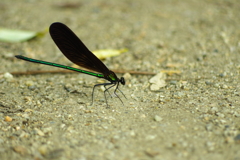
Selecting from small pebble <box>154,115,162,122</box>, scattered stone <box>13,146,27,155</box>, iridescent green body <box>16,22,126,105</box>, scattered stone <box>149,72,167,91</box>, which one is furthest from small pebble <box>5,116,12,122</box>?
scattered stone <box>149,72,167,91</box>

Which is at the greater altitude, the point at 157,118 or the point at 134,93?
the point at 134,93

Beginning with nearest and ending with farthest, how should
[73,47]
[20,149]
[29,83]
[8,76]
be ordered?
[20,149], [73,47], [29,83], [8,76]

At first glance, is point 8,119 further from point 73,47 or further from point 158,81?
point 158,81

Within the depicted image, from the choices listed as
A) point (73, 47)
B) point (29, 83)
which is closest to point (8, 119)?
point (29, 83)

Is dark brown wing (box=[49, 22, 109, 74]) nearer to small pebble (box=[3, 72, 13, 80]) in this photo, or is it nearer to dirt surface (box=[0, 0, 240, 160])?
dirt surface (box=[0, 0, 240, 160])

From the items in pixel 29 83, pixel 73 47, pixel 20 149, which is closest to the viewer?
pixel 20 149

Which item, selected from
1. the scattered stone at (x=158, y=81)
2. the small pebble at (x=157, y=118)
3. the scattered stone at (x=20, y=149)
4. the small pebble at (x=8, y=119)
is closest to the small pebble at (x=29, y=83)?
the small pebble at (x=8, y=119)

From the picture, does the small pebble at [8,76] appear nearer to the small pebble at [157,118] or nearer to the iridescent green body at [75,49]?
the iridescent green body at [75,49]
